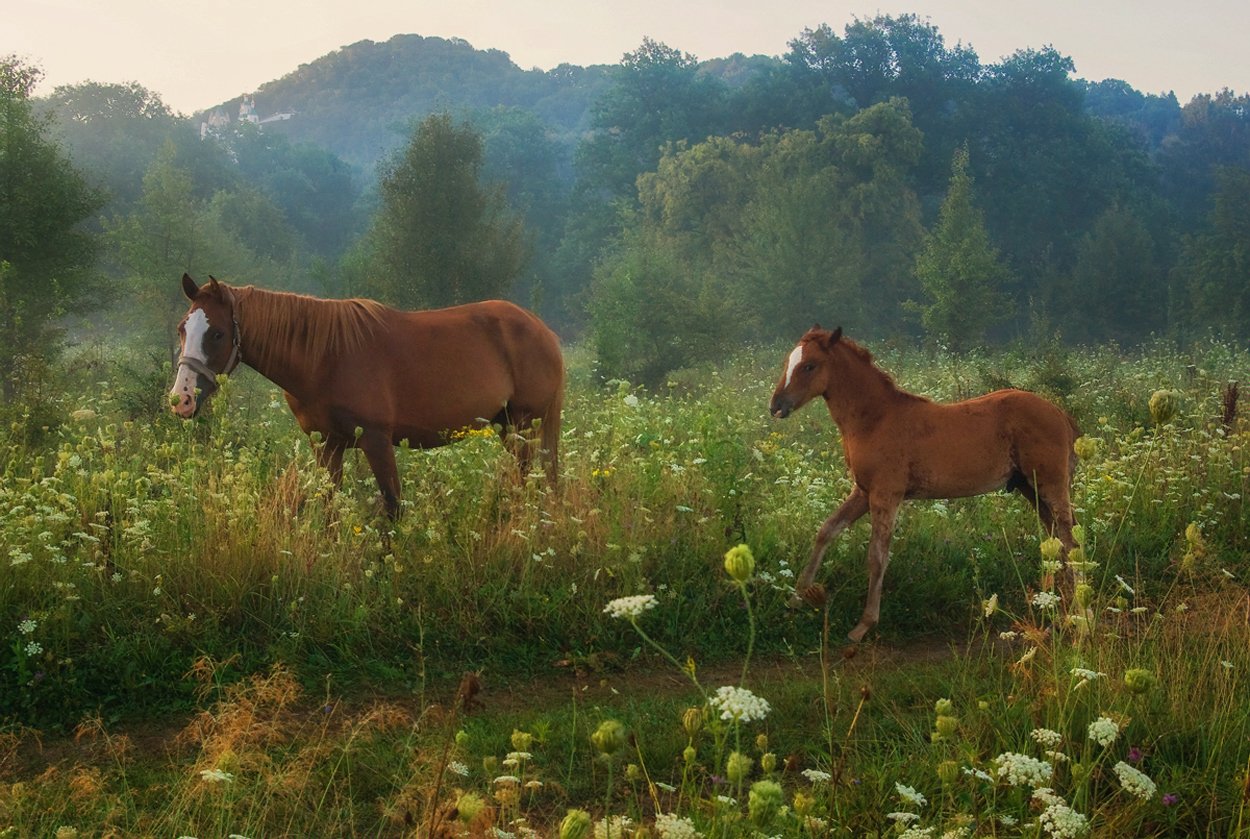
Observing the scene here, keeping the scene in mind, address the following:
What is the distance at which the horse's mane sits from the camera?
721 centimetres

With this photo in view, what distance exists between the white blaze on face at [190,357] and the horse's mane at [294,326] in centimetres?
33

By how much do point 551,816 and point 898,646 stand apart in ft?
10.3

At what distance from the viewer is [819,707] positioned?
16.8 ft

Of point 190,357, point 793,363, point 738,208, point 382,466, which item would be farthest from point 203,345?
point 738,208

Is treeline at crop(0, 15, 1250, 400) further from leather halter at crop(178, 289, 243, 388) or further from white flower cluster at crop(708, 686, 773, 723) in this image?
white flower cluster at crop(708, 686, 773, 723)

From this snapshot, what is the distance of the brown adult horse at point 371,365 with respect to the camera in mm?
7023

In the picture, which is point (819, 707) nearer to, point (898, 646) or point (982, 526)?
point (898, 646)

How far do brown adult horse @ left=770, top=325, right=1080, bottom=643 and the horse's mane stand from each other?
322cm

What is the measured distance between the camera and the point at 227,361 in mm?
7078

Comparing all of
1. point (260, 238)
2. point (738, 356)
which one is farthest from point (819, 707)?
point (260, 238)

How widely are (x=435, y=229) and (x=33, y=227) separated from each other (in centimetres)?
961

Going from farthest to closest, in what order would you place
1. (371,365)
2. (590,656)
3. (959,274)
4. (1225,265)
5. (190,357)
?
(1225,265)
(959,274)
(371,365)
(190,357)
(590,656)

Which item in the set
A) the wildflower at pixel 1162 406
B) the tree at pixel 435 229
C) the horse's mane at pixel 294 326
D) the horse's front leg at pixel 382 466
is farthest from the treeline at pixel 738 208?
the wildflower at pixel 1162 406

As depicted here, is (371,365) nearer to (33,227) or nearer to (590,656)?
(590,656)
